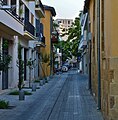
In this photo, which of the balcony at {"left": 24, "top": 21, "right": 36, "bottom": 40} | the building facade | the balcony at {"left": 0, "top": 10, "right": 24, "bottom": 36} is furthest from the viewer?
the balcony at {"left": 24, "top": 21, "right": 36, "bottom": 40}

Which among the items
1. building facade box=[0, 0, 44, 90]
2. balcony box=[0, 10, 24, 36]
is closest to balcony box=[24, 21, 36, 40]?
building facade box=[0, 0, 44, 90]

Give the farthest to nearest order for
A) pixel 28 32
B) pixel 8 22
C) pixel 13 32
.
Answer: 1. pixel 28 32
2. pixel 13 32
3. pixel 8 22

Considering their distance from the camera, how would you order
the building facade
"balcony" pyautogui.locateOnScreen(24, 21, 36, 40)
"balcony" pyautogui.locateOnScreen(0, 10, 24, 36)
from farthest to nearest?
"balcony" pyautogui.locateOnScreen(24, 21, 36, 40)
the building facade
"balcony" pyautogui.locateOnScreen(0, 10, 24, 36)

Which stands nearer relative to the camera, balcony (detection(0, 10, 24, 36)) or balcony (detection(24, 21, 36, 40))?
balcony (detection(0, 10, 24, 36))

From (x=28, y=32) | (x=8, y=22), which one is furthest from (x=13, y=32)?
(x=28, y=32)

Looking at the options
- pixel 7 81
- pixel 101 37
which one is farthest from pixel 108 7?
pixel 7 81

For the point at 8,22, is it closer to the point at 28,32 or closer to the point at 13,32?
the point at 13,32

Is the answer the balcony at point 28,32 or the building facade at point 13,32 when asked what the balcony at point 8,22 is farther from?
the balcony at point 28,32

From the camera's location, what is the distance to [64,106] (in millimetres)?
16031

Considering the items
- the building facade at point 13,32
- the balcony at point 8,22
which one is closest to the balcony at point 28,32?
the building facade at point 13,32

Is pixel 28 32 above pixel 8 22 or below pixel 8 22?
above

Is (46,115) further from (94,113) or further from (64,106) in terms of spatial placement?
(64,106)

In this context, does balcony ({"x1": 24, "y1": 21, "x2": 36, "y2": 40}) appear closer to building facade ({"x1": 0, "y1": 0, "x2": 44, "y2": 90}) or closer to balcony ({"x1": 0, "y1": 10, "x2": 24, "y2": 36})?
building facade ({"x1": 0, "y1": 0, "x2": 44, "y2": 90})

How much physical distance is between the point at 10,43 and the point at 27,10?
8.58 m
